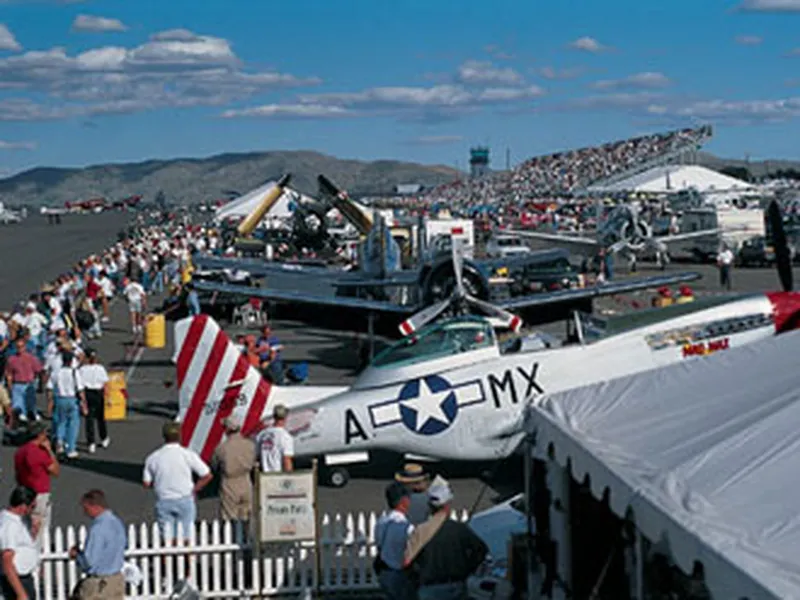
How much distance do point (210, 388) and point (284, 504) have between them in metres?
3.50

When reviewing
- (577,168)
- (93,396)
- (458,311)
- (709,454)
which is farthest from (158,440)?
(577,168)

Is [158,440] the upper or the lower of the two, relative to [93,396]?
lower

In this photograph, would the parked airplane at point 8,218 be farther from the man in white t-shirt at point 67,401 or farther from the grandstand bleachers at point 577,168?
the man in white t-shirt at point 67,401

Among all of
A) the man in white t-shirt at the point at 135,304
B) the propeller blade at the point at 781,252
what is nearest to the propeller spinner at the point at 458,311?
the propeller blade at the point at 781,252

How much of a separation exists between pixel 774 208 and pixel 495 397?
165 inches

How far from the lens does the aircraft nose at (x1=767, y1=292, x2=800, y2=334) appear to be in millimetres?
13484

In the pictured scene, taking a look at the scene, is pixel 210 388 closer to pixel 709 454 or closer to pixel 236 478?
pixel 236 478

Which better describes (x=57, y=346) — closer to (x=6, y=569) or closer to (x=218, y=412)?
(x=218, y=412)

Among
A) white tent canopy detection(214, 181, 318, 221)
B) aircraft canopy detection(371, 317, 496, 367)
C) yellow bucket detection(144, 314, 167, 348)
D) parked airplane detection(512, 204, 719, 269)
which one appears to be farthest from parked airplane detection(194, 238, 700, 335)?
white tent canopy detection(214, 181, 318, 221)

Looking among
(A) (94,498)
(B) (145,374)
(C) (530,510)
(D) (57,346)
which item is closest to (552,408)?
(C) (530,510)

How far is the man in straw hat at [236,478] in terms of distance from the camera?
1116cm

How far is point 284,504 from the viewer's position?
10391 mm

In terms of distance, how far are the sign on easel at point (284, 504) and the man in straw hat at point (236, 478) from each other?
80 centimetres

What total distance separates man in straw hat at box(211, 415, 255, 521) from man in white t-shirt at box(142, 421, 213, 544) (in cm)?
37
